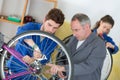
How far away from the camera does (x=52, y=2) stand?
280cm

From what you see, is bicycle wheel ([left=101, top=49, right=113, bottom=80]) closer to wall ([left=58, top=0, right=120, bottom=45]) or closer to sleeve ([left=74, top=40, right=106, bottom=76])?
wall ([left=58, top=0, right=120, bottom=45])

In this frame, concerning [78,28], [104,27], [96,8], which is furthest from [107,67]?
[78,28]

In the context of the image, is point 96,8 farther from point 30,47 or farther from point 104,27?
point 30,47

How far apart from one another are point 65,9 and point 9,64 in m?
1.31

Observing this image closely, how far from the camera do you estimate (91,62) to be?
1590 mm

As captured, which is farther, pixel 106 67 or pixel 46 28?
pixel 106 67

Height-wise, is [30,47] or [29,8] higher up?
[29,8]

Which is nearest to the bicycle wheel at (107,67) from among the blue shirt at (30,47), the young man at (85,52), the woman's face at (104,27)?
the woman's face at (104,27)

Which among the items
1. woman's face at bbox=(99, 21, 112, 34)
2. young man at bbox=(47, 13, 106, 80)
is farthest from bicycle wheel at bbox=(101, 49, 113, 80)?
young man at bbox=(47, 13, 106, 80)

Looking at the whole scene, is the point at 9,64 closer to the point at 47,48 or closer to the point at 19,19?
the point at 47,48

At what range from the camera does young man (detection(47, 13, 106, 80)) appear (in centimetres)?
157

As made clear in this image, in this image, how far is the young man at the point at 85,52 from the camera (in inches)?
62.0

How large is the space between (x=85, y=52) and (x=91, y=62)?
84 mm

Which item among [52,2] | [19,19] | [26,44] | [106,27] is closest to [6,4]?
[19,19]
